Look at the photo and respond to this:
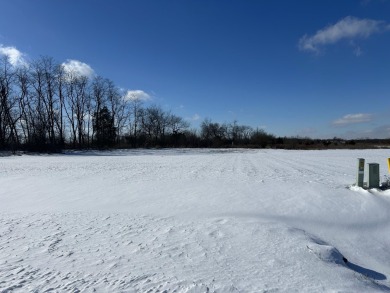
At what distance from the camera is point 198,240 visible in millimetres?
5516

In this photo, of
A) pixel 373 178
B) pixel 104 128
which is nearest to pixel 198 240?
pixel 373 178

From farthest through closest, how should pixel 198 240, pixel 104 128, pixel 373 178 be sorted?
pixel 104 128, pixel 373 178, pixel 198 240

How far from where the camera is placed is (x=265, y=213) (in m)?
7.35

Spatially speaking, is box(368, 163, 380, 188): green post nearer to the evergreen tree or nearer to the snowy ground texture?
the snowy ground texture

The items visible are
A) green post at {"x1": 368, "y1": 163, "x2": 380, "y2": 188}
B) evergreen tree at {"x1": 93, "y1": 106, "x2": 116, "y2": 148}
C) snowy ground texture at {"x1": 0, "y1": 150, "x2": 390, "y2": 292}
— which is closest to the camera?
snowy ground texture at {"x1": 0, "y1": 150, "x2": 390, "y2": 292}

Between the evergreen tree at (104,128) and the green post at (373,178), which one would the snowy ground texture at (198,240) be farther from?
the evergreen tree at (104,128)

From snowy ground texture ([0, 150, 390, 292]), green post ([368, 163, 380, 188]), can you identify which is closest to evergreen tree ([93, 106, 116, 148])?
snowy ground texture ([0, 150, 390, 292])

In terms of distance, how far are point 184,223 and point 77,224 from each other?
89.7 inches

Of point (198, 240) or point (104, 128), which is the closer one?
point (198, 240)

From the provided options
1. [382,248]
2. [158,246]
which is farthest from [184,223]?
[382,248]

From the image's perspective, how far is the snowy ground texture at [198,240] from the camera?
158 inches

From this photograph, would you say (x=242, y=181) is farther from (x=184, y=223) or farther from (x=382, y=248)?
(x=382, y=248)

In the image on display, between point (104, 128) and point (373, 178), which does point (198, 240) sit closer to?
point (373, 178)

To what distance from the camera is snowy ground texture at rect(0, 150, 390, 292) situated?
13.2 ft
